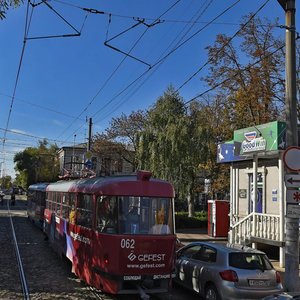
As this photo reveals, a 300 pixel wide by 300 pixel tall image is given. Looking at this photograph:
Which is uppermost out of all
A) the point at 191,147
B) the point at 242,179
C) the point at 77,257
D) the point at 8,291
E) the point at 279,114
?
the point at 279,114

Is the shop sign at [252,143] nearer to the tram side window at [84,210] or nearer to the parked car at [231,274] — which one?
the parked car at [231,274]

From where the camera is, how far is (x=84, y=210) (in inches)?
455

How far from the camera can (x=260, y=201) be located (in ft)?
65.3

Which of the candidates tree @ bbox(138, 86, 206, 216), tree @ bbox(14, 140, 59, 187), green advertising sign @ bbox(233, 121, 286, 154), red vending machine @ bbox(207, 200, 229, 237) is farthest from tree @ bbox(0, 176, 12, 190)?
green advertising sign @ bbox(233, 121, 286, 154)

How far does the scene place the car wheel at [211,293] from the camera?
958 cm

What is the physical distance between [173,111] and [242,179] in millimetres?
15629

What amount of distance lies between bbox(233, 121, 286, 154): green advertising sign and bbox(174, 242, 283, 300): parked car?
663cm

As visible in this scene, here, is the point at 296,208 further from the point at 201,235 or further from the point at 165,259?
the point at 201,235

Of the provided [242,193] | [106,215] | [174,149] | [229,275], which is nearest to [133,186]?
[106,215]

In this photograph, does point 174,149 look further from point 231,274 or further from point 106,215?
point 231,274

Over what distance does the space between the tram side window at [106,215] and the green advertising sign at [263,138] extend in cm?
802

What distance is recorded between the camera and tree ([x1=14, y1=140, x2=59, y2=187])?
9339 centimetres

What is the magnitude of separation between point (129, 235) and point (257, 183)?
10.6 meters

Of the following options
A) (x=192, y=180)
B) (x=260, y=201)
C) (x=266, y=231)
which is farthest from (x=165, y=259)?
(x=192, y=180)
